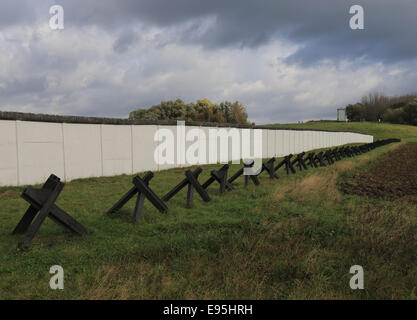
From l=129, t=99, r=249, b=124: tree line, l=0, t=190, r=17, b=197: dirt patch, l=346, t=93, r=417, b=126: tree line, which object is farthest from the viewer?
l=346, t=93, r=417, b=126: tree line

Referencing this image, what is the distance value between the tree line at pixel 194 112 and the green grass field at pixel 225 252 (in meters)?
59.3

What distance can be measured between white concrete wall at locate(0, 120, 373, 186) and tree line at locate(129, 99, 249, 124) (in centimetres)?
4841

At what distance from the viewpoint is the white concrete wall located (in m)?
12.5

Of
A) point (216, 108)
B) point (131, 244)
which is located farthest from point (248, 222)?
point (216, 108)

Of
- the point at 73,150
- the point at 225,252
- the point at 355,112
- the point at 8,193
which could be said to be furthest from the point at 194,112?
the point at 355,112

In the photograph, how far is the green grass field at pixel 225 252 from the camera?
4.21 m

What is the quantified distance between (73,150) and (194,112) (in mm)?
57531

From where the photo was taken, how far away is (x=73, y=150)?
1440cm

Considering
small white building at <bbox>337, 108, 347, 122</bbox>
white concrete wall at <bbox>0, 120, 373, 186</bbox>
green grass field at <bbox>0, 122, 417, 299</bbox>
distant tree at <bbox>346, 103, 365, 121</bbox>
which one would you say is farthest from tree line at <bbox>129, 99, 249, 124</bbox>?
distant tree at <bbox>346, 103, 365, 121</bbox>

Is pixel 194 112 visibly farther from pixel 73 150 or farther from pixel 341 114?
pixel 341 114

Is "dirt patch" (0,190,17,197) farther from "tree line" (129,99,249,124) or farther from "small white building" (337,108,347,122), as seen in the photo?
"small white building" (337,108,347,122)

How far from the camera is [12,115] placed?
12.4 meters

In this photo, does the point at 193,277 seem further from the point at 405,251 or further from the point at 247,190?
the point at 247,190
